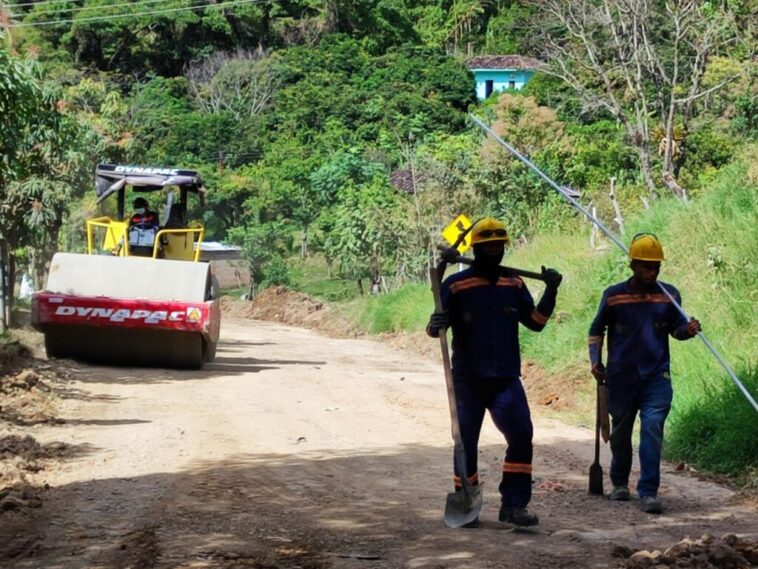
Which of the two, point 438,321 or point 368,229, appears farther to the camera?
point 368,229

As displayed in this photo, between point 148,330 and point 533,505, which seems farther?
point 148,330

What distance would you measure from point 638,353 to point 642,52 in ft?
86.6

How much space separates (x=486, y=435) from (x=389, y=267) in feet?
80.3

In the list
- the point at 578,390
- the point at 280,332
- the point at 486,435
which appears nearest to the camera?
the point at 486,435

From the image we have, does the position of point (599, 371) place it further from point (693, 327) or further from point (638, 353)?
point (693, 327)

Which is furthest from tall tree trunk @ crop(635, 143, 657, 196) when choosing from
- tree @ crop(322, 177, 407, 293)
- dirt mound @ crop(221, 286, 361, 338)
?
dirt mound @ crop(221, 286, 361, 338)

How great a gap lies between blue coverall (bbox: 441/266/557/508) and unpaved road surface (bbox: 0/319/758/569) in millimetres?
440

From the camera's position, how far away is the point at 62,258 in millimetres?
19625

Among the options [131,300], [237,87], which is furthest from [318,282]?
[131,300]

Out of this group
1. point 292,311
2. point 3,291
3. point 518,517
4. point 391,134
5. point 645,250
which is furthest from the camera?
point 391,134

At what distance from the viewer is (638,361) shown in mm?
9781

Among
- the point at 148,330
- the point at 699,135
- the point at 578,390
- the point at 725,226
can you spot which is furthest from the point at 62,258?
the point at 699,135

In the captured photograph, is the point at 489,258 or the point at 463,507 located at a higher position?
the point at 489,258

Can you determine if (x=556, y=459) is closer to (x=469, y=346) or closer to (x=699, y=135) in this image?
(x=469, y=346)
